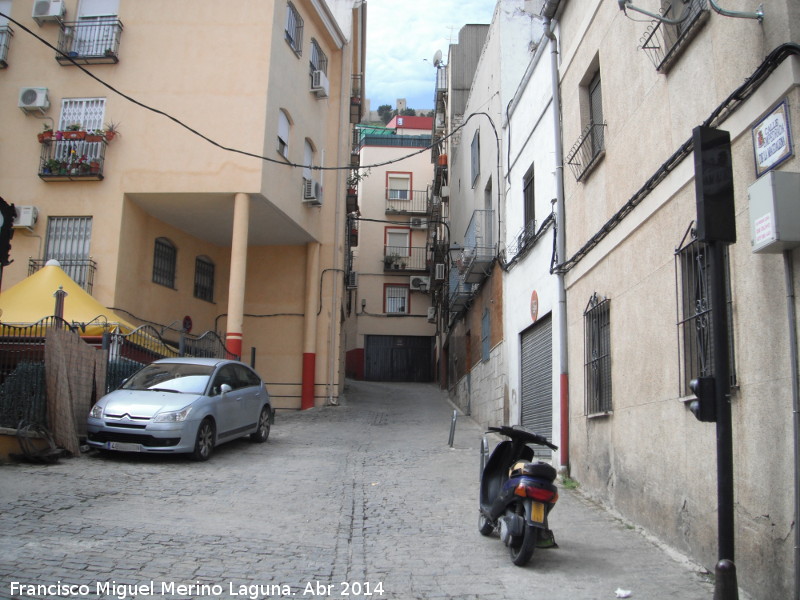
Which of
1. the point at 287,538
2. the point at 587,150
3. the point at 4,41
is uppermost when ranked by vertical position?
the point at 4,41

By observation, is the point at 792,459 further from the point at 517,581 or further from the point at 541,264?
the point at 541,264

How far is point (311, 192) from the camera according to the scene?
814 inches

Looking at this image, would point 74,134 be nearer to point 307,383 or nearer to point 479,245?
point 307,383

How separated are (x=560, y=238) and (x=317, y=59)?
14345 mm

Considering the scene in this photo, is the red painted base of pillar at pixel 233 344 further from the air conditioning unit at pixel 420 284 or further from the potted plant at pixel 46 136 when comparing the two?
the air conditioning unit at pixel 420 284

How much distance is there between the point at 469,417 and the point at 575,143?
11206mm

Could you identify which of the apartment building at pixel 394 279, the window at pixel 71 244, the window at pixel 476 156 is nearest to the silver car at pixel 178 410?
the window at pixel 71 244

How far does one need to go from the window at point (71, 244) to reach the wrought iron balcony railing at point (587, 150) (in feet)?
39.2

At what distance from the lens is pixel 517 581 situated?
224 inches

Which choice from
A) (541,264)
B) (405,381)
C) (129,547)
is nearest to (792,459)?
(129,547)

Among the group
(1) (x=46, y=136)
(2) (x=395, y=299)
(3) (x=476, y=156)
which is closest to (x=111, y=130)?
(1) (x=46, y=136)

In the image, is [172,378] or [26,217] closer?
[172,378]

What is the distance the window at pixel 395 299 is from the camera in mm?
38906

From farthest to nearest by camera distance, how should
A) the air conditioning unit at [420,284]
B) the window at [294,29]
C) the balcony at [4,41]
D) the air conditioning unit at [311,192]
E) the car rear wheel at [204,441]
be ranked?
the air conditioning unit at [420,284]
the air conditioning unit at [311,192]
the window at [294,29]
the balcony at [4,41]
the car rear wheel at [204,441]
